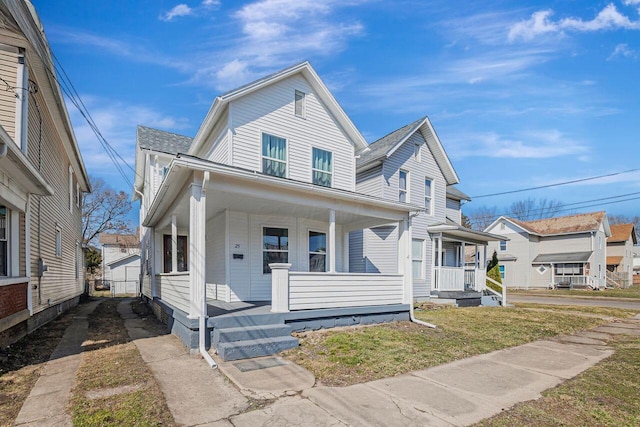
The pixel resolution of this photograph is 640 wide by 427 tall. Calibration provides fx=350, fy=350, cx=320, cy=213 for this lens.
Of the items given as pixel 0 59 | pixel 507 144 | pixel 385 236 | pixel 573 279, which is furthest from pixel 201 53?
pixel 573 279

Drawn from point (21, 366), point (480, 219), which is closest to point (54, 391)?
point (21, 366)

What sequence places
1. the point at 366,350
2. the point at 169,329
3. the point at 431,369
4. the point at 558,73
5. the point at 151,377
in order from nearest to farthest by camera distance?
the point at 151,377 → the point at 431,369 → the point at 366,350 → the point at 169,329 → the point at 558,73

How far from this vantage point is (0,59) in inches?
293

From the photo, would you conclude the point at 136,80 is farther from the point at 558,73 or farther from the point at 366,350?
the point at 558,73

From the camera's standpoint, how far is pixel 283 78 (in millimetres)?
11109

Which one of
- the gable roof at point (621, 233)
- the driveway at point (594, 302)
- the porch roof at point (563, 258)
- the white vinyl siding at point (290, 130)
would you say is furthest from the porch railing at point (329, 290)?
the gable roof at point (621, 233)

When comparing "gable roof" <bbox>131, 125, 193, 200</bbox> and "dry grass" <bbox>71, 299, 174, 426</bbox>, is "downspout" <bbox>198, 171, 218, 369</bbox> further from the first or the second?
"gable roof" <bbox>131, 125, 193, 200</bbox>

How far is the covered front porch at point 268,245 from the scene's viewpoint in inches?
264

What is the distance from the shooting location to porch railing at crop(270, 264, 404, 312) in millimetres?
7344

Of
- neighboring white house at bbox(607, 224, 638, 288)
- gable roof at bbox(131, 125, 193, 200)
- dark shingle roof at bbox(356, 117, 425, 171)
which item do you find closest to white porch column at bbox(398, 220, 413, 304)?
dark shingle roof at bbox(356, 117, 425, 171)

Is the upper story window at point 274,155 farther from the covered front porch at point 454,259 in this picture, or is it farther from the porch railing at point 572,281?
the porch railing at point 572,281

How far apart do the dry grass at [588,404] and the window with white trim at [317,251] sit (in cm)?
707

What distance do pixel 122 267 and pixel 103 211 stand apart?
19.6 ft

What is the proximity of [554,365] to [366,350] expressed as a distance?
10.7 feet
